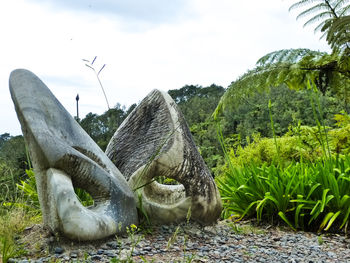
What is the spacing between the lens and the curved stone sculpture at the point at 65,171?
108 inches

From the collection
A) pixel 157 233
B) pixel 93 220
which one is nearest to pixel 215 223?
pixel 157 233

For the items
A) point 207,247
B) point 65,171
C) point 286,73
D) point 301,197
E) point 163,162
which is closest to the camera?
point 65,171

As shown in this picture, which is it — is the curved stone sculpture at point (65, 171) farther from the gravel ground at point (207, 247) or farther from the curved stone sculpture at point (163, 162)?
the curved stone sculpture at point (163, 162)

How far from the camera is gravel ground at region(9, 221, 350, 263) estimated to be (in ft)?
8.87

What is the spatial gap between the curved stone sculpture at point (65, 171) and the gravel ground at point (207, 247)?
0.14 m

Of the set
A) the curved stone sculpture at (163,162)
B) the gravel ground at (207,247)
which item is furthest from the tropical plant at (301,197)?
the curved stone sculpture at (163,162)

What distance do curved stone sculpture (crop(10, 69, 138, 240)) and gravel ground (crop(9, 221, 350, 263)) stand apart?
0.45 feet

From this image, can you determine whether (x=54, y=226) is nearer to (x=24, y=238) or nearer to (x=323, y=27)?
(x=24, y=238)

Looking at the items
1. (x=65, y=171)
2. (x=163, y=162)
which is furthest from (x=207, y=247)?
(x=65, y=171)

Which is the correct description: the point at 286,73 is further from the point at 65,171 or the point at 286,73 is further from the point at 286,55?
the point at 65,171

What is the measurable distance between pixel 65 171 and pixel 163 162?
90 centimetres

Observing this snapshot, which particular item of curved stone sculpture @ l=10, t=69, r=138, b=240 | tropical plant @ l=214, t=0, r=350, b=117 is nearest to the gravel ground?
curved stone sculpture @ l=10, t=69, r=138, b=240

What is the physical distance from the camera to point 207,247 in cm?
320

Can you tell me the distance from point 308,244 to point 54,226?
2.49 metres
